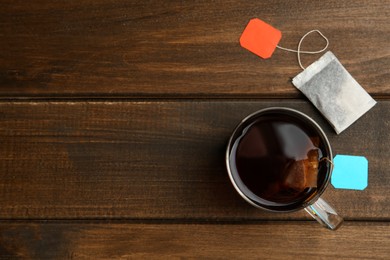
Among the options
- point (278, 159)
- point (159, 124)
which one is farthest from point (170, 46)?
point (278, 159)

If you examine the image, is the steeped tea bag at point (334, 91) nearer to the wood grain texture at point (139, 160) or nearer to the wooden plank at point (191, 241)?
the wood grain texture at point (139, 160)

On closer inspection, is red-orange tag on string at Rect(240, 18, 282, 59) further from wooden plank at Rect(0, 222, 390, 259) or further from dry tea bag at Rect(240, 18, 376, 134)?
wooden plank at Rect(0, 222, 390, 259)

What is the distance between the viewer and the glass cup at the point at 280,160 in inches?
27.8

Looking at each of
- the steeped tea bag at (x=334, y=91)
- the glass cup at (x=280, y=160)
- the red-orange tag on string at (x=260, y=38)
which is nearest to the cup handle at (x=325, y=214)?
the glass cup at (x=280, y=160)

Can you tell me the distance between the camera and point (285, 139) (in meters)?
0.72

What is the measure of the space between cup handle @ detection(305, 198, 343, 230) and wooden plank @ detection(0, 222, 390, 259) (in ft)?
0.19

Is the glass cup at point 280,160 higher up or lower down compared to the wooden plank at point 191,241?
higher up

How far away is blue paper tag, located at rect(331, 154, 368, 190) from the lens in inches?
29.8

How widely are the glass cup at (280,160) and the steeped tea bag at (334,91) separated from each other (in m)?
0.07

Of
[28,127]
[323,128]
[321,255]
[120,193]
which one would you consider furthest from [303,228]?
[28,127]

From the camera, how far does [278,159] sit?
27.9 inches

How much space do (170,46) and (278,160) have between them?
235 mm

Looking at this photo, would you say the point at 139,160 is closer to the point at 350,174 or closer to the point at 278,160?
the point at 278,160

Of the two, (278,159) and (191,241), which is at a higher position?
(278,159)
